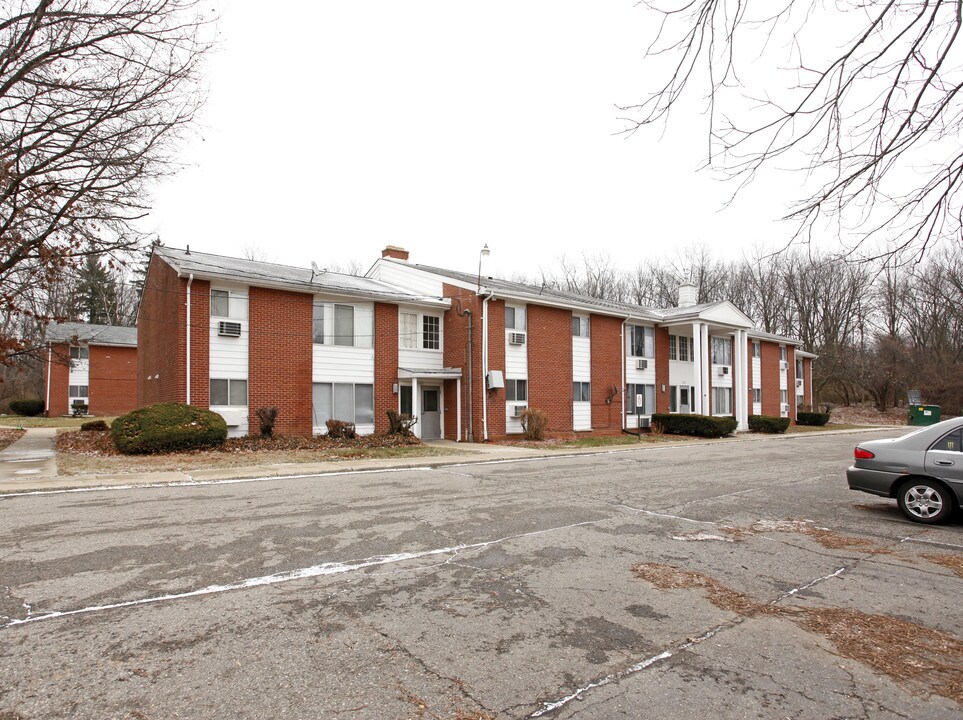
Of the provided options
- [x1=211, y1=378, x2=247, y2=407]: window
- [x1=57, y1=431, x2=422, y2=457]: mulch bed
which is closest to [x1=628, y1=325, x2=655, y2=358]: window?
[x1=57, y1=431, x2=422, y2=457]: mulch bed

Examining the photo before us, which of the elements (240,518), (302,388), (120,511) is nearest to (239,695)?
(240,518)

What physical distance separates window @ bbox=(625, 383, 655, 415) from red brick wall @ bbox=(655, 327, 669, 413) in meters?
0.34

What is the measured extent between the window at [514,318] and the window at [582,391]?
401 cm

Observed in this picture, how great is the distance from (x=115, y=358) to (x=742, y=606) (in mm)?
44179

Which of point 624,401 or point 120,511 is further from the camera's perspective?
point 624,401

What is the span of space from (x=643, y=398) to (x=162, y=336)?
21.5 m

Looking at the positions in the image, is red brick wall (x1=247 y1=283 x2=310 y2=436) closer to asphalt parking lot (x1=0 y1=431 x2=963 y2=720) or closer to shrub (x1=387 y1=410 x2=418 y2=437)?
shrub (x1=387 y1=410 x2=418 y2=437)

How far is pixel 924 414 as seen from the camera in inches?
1510

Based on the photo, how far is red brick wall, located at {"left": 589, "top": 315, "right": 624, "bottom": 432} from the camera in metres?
26.7

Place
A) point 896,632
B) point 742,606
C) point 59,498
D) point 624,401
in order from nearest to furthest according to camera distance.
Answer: point 896,632 < point 742,606 < point 59,498 < point 624,401

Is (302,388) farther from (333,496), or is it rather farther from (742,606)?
(742,606)

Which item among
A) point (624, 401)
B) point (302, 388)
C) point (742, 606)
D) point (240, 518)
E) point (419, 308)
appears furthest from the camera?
point (624, 401)

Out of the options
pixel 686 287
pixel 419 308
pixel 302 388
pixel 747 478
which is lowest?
pixel 747 478

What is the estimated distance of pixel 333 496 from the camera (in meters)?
9.38
